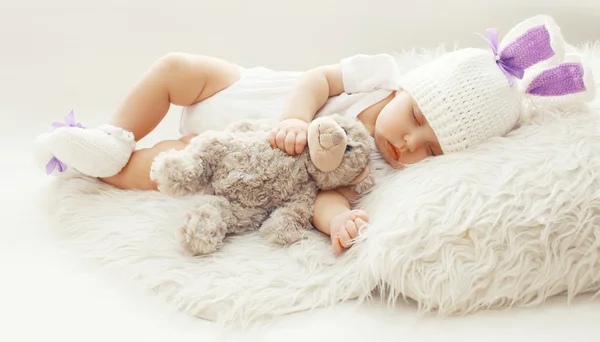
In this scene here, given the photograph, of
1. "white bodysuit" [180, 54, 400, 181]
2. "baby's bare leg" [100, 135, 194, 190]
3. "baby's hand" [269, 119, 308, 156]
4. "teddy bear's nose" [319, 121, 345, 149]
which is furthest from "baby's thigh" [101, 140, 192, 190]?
"teddy bear's nose" [319, 121, 345, 149]

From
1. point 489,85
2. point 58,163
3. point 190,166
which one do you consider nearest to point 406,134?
point 489,85

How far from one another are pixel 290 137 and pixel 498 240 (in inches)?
15.9

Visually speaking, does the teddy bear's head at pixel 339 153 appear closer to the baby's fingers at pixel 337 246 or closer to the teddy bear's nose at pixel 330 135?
the teddy bear's nose at pixel 330 135

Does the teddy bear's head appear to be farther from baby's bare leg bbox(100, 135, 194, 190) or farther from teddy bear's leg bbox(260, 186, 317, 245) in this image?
baby's bare leg bbox(100, 135, 194, 190)

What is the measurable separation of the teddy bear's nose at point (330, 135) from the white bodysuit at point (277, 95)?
0.77ft

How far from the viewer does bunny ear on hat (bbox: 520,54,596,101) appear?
3.67 ft

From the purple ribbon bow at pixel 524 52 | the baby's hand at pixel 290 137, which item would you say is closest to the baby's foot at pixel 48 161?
the baby's hand at pixel 290 137

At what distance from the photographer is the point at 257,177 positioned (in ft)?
3.57

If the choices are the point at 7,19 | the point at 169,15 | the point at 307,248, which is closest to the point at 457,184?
the point at 307,248

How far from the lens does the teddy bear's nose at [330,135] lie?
3.40 feet

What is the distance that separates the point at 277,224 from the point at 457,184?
32cm

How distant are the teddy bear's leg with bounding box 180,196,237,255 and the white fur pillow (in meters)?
0.26

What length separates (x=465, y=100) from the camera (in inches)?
44.0

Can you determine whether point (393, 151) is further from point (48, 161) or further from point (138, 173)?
point (48, 161)
